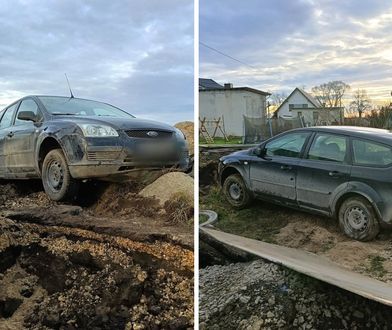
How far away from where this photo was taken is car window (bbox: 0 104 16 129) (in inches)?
86.0

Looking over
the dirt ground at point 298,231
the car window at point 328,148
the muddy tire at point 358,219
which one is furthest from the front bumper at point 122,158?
the muddy tire at point 358,219

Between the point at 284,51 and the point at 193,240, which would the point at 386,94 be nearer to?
the point at 284,51

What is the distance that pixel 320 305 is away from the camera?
5.82ft

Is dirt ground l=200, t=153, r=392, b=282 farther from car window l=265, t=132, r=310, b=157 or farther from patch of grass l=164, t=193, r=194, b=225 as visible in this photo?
car window l=265, t=132, r=310, b=157

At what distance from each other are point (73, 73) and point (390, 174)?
1417mm

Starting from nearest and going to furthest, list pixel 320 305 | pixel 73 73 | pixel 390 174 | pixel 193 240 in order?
pixel 390 174, pixel 320 305, pixel 193 240, pixel 73 73

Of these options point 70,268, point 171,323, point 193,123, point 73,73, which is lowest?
point 171,323

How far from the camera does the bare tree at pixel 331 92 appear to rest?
185cm

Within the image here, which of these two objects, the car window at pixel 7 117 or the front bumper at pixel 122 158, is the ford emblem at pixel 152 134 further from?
the car window at pixel 7 117

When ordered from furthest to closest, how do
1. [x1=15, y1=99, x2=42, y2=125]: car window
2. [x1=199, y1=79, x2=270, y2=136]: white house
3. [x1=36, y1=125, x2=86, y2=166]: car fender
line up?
[x1=15, y1=99, x2=42, y2=125]: car window < [x1=36, y1=125, x2=86, y2=166]: car fender < [x1=199, y1=79, x2=270, y2=136]: white house

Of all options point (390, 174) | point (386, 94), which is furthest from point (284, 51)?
point (390, 174)

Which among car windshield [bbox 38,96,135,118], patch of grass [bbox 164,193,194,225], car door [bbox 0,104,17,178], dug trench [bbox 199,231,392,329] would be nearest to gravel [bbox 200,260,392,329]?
dug trench [bbox 199,231,392,329]

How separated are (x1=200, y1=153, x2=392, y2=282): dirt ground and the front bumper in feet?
0.40

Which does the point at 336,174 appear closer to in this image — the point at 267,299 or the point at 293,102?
the point at 293,102
